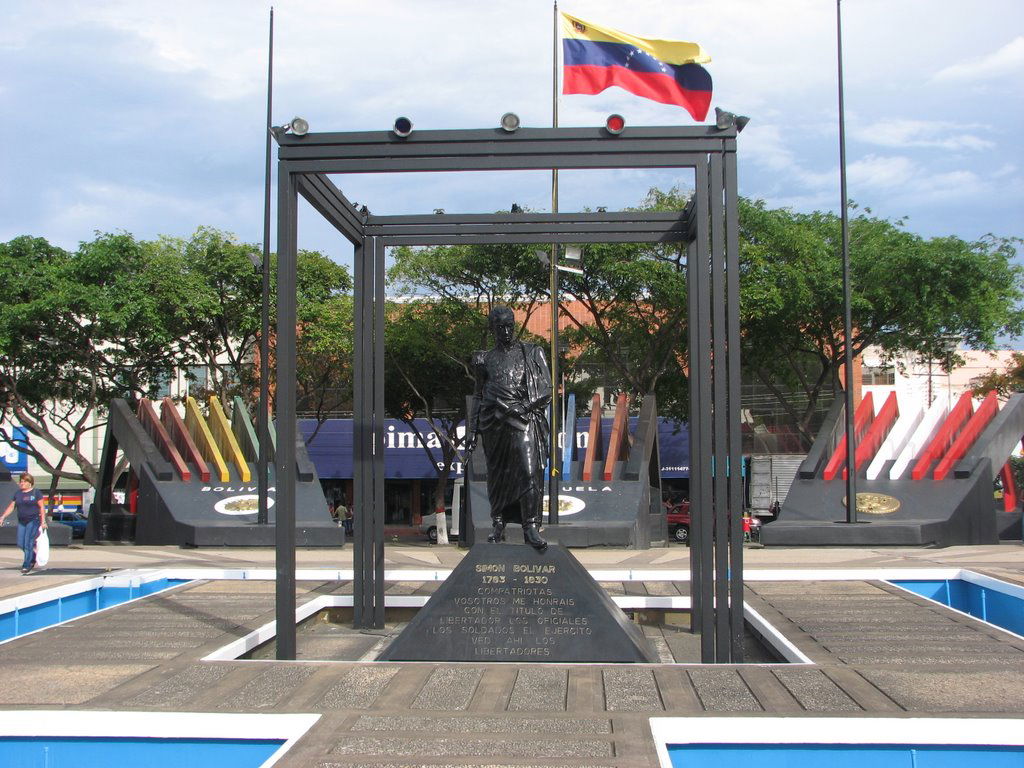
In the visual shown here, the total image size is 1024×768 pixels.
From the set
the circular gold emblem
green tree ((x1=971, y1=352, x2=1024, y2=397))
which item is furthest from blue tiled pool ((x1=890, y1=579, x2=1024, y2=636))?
green tree ((x1=971, y1=352, x2=1024, y2=397))

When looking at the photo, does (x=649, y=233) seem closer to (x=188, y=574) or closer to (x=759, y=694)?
(x=759, y=694)

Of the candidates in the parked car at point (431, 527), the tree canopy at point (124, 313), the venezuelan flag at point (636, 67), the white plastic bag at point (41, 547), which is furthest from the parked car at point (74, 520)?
the venezuelan flag at point (636, 67)

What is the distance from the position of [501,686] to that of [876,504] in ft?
48.7

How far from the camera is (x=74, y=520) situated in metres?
34.6

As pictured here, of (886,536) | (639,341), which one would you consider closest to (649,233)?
(886,536)

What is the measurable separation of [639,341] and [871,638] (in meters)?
20.8

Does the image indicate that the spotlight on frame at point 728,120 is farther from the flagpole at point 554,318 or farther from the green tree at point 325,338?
the green tree at point 325,338

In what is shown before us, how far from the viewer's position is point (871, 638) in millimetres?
8320

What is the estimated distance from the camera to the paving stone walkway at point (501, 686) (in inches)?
210

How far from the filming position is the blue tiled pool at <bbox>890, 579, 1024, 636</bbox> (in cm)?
1063

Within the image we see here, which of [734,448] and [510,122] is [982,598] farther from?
[510,122]

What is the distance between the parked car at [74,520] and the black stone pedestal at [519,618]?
72.5ft

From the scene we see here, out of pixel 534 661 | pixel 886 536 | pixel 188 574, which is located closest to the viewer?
pixel 534 661

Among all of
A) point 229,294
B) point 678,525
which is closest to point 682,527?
point 678,525
